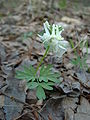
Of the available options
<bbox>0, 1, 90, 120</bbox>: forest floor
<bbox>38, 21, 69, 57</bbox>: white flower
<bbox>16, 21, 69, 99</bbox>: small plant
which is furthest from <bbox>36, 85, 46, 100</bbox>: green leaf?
<bbox>38, 21, 69, 57</bbox>: white flower

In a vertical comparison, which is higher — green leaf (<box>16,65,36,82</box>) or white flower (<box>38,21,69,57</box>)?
white flower (<box>38,21,69,57</box>)

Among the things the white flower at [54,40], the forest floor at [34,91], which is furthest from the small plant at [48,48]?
the forest floor at [34,91]

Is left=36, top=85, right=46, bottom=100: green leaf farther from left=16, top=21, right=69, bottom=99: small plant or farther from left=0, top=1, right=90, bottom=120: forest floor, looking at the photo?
left=0, top=1, right=90, bottom=120: forest floor

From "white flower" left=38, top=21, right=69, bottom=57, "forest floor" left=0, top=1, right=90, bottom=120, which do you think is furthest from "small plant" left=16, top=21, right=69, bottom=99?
"forest floor" left=0, top=1, right=90, bottom=120

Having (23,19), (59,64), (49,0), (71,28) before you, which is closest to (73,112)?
(59,64)

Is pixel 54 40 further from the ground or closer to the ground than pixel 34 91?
further from the ground

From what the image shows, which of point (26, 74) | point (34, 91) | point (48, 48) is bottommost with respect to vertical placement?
point (34, 91)

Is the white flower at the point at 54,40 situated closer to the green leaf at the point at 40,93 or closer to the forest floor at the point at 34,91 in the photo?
the green leaf at the point at 40,93

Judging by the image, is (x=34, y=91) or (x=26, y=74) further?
(x=34, y=91)

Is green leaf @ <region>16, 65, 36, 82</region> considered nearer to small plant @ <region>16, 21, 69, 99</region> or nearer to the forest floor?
small plant @ <region>16, 21, 69, 99</region>

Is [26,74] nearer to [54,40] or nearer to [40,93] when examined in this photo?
[40,93]

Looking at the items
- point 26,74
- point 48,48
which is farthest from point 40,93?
point 48,48

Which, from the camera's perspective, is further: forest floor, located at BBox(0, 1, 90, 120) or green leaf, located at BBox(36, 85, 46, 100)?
forest floor, located at BBox(0, 1, 90, 120)

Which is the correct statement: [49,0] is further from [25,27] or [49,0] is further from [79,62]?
[79,62]
